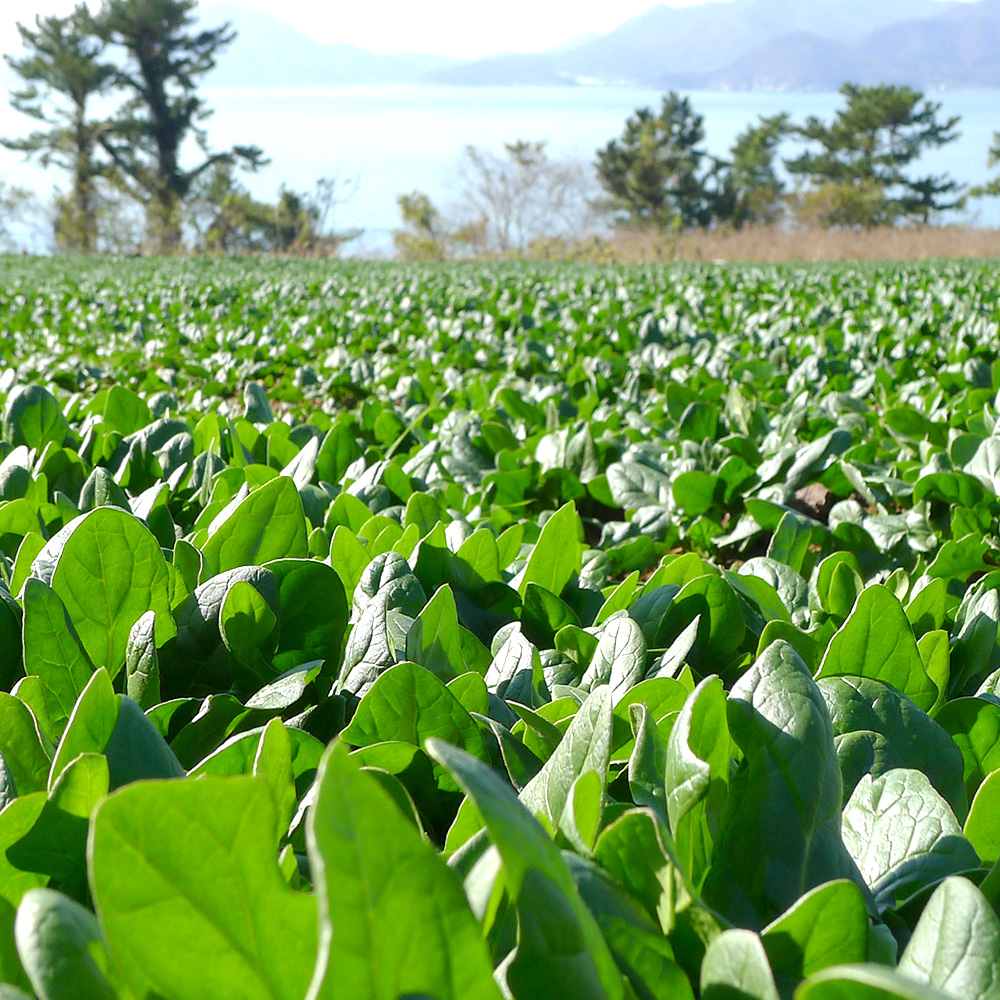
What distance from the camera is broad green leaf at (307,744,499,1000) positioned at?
1.69ft

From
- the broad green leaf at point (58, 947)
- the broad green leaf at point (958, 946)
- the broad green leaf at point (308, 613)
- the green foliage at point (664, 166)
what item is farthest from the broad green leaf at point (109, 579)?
the green foliage at point (664, 166)

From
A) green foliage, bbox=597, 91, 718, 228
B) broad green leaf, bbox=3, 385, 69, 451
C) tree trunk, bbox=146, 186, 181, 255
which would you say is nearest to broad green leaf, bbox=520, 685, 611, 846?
broad green leaf, bbox=3, 385, 69, 451

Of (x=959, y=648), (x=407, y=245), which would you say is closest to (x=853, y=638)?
(x=959, y=648)

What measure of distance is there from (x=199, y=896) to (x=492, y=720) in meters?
0.48

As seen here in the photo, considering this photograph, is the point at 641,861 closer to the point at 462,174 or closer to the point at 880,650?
the point at 880,650

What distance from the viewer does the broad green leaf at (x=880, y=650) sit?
1.19 m

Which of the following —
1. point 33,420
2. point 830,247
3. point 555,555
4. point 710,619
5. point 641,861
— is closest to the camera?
point 641,861

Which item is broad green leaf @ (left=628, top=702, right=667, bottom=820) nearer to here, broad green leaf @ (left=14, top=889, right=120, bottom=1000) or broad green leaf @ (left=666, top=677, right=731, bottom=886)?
broad green leaf @ (left=666, top=677, right=731, bottom=886)

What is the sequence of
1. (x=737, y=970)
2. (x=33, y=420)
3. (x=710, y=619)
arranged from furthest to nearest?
(x=33, y=420)
(x=710, y=619)
(x=737, y=970)

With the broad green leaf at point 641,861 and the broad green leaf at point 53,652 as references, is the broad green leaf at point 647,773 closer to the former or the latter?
the broad green leaf at point 641,861

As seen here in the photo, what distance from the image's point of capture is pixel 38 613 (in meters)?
1.13

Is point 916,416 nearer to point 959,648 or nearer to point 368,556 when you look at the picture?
point 959,648

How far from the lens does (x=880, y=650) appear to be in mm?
1217

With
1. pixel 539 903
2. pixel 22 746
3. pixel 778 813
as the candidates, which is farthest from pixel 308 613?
pixel 539 903
